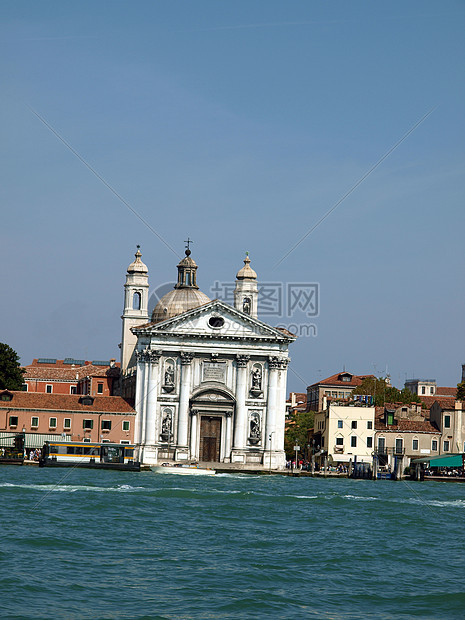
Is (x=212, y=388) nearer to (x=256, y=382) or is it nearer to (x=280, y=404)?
(x=256, y=382)

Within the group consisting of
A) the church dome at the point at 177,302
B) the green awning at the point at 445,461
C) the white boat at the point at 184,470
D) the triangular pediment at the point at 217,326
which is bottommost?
the white boat at the point at 184,470

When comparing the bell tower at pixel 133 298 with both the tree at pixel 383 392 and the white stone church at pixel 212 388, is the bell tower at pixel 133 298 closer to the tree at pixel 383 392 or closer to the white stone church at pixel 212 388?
the white stone church at pixel 212 388

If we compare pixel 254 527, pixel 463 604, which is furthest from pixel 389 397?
pixel 463 604

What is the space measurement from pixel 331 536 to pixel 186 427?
118 ft

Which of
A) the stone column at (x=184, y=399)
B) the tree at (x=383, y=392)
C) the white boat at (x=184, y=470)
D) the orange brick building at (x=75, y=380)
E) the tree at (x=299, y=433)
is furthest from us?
the tree at (x=383, y=392)

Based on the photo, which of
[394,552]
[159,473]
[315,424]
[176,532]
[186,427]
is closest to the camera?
[394,552]

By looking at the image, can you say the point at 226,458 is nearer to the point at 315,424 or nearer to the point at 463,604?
the point at 315,424

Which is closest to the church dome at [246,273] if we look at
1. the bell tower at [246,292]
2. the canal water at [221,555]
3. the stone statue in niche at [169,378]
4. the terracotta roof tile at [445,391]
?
the bell tower at [246,292]

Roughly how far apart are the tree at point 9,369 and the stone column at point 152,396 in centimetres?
1264

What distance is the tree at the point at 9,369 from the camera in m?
71.3

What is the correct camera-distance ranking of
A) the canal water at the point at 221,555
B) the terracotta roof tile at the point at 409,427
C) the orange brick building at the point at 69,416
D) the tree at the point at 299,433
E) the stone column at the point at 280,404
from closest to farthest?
1. the canal water at the point at 221,555
2. the orange brick building at the point at 69,416
3. the stone column at the point at 280,404
4. the terracotta roof tile at the point at 409,427
5. the tree at the point at 299,433

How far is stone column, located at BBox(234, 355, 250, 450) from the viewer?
63688 millimetres

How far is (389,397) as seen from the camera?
85375 mm

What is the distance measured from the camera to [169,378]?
209 feet
